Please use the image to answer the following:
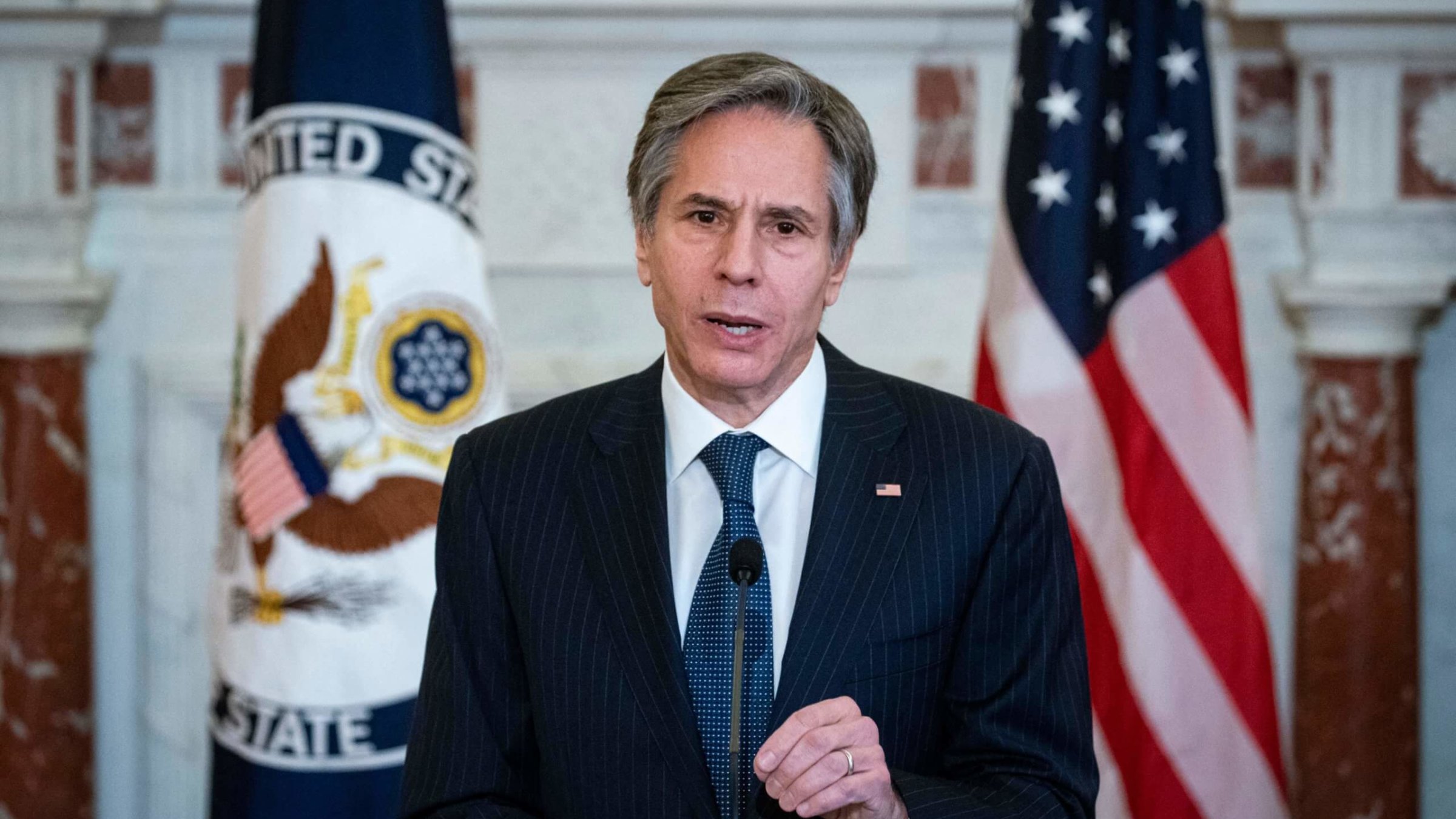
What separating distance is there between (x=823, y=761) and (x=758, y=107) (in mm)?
683

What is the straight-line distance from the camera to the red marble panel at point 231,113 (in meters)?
Answer: 3.61

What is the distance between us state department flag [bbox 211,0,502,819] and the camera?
2664 mm

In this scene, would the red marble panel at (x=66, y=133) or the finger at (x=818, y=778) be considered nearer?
the finger at (x=818, y=778)

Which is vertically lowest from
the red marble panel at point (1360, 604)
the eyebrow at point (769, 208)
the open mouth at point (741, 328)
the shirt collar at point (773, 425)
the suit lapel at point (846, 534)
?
the red marble panel at point (1360, 604)

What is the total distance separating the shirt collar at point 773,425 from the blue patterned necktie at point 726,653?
7cm

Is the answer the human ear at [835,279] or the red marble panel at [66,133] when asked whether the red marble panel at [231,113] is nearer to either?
the red marble panel at [66,133]

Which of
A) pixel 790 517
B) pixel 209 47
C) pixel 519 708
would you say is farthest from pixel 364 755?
pixel 209 47

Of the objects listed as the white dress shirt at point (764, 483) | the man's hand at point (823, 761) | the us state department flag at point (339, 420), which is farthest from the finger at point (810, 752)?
the us state department flag at point (339, 420)

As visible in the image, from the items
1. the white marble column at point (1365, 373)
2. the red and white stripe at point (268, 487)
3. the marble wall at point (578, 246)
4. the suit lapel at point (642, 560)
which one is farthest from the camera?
the marble wall at point (578, 246)

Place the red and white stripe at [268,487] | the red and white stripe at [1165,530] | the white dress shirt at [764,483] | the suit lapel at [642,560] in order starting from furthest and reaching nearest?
the red and white stripe at [1165,530] < the red and white stripe at [268,487] < the white dress shirt at [764,483] < the suit lapel at [642,560]

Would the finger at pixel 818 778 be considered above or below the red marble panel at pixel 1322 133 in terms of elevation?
below

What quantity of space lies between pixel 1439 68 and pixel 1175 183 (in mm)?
1126

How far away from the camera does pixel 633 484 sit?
160 cm

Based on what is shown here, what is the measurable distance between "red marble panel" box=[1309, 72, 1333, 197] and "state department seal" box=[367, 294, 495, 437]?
2.14 m
